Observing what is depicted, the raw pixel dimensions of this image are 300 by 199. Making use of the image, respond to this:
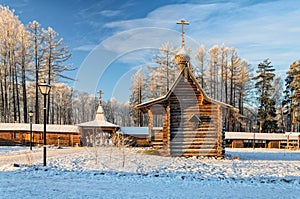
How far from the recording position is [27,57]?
27.6m

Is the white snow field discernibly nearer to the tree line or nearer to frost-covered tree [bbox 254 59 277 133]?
the tree line

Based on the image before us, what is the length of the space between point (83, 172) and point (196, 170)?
431 centimetres

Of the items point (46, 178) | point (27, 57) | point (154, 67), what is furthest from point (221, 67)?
point (46, 178)

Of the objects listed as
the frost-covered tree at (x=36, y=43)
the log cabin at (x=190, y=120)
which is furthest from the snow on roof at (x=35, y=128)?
the log cabin at (x=190, y=120)

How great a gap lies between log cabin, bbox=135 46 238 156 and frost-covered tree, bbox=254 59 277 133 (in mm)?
23674

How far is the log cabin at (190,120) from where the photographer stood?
14.4m

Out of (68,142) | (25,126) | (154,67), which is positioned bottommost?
(68,142)

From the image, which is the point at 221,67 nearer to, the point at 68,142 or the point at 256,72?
the point at 256,72

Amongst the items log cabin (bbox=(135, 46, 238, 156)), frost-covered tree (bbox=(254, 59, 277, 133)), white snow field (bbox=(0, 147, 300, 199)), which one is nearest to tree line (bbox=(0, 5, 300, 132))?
frost-covered tree (bbox=(254, 59, 277, 133))

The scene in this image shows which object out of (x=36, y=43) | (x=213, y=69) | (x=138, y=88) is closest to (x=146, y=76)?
(x=138, y=88)

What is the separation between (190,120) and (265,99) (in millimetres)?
25487

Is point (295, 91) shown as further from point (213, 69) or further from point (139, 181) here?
point (139, 181)

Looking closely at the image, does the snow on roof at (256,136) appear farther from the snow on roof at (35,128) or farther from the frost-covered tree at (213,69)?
the snow on roof at (35,128)

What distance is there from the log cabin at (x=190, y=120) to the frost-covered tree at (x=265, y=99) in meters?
23.7
